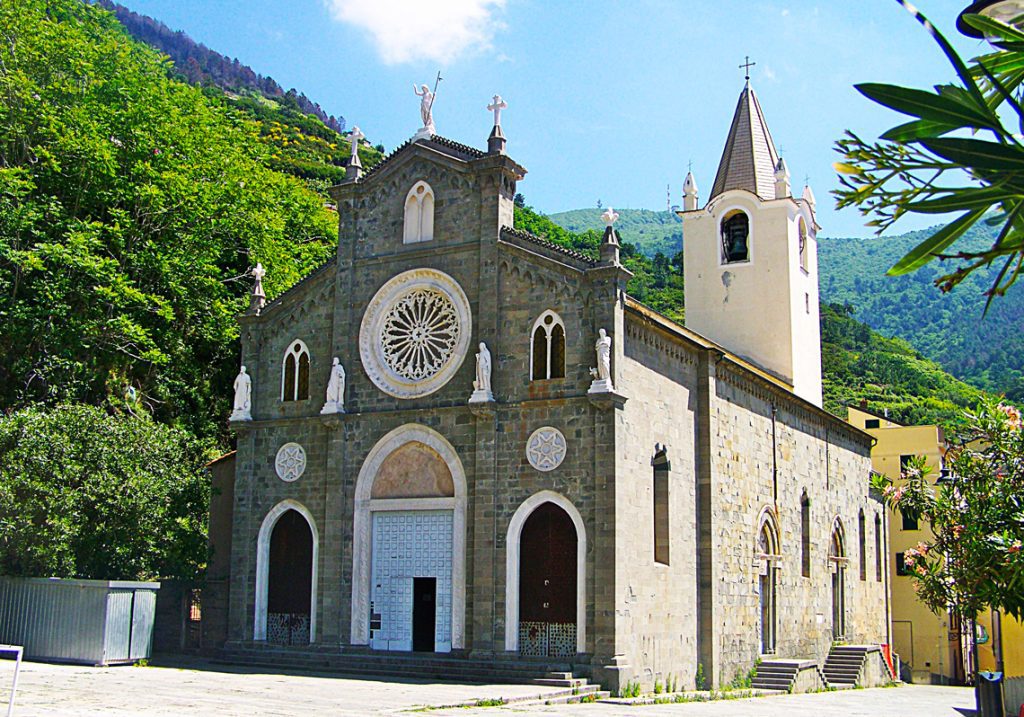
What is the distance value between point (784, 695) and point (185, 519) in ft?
58.3

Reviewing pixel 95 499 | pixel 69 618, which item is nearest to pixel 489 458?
pixel 95 499

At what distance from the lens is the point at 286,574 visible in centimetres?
3031

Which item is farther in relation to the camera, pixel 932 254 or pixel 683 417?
pixel 683 417

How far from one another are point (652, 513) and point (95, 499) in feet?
47.1

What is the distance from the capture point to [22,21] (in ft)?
119

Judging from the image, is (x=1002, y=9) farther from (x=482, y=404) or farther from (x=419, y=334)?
(x=419, y=334)

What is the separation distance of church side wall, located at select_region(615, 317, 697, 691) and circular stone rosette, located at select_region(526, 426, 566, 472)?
4.92 ft

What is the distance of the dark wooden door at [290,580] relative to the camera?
29.8 m

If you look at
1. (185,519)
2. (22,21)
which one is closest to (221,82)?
(22,21)

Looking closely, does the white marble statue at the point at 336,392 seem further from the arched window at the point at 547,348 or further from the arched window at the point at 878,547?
the arched window at the point at 878,547

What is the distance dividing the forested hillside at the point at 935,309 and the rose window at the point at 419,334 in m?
62.5

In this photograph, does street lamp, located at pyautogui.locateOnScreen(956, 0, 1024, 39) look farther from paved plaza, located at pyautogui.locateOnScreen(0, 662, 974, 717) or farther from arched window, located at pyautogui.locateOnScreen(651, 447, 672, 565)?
arched window, located at pyautogui.locateOnScreen(651, 447, 672, 565)

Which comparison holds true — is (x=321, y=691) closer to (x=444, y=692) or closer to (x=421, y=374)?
(x=444, y=692)

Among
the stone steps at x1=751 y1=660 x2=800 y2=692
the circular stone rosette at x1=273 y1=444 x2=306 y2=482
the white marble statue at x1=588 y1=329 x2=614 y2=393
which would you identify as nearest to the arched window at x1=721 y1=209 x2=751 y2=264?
the stone steps at x1=751 y1=660 x2=800 y2=692
